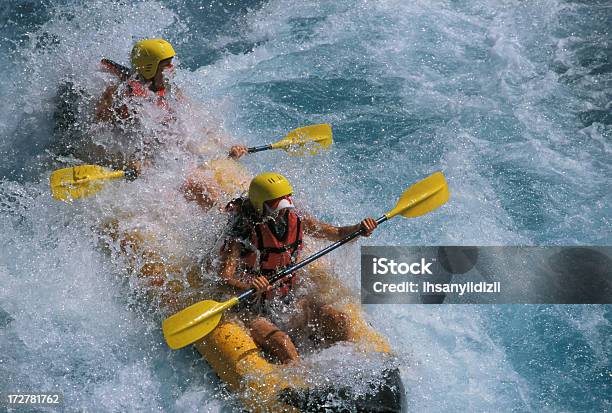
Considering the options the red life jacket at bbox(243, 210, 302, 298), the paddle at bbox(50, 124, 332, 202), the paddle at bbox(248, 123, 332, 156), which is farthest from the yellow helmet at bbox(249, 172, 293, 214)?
the paddle at bbox(248, 123, 332, 156)

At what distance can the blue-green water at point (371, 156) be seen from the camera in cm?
535

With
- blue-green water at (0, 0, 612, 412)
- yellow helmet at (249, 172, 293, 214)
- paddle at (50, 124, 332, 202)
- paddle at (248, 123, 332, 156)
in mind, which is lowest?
blue-green water at (0, 0, 612, 412)

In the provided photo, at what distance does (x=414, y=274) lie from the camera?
604 cm

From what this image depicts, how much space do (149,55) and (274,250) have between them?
2452 millimetres

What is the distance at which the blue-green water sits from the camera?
5348mm

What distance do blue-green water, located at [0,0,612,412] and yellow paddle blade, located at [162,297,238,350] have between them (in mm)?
415

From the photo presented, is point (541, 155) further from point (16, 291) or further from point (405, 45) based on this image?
point (16, 291)

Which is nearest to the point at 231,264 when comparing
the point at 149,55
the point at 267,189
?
the point at 267,189

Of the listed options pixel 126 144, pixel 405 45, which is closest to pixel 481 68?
pixel 405 45

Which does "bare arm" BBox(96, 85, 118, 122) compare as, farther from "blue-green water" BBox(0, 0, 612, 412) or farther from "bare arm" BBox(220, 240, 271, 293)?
"bare arm" BBox(220, 240, 271, 293)

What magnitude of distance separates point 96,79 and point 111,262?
197cm

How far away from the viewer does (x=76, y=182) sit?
19.5ft

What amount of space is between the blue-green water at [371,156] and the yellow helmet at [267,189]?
0.92 m

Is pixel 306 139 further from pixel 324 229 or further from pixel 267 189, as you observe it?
pixel 267 189
